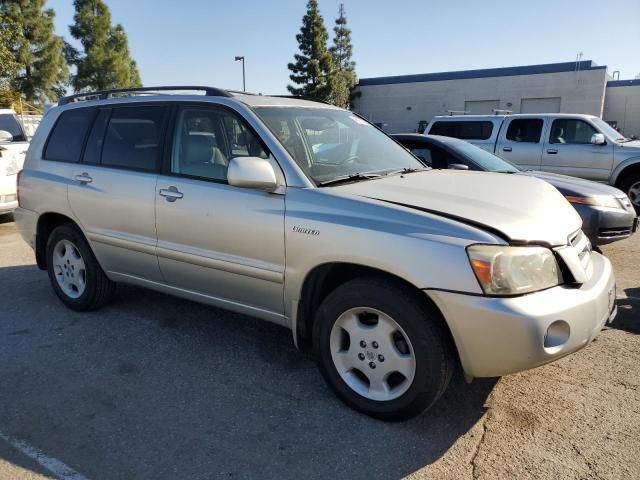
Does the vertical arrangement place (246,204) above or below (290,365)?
above

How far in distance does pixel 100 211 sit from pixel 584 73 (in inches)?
1576

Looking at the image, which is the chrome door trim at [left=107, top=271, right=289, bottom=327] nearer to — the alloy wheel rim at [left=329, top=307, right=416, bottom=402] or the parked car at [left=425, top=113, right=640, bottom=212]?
the alloy wheel rim at [left=329, top=307, right=416, bottom=402]

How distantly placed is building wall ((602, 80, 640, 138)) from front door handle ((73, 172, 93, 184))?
40244 millimetres

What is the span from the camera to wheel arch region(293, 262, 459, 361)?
288 cm

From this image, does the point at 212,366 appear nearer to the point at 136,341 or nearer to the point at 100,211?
the point at 136,341

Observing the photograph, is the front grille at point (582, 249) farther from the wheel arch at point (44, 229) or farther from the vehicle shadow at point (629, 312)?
the wheel arch at point (44, 229)

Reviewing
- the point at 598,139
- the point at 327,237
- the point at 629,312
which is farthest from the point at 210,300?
the point at 598,139

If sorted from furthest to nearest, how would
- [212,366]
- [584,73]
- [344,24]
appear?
[344,24] < [584,73] < [212,366]

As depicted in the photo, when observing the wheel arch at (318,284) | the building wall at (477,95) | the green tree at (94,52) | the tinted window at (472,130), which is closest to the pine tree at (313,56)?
the building wall at (477,95)

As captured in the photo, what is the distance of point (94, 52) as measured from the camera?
38.2 meters

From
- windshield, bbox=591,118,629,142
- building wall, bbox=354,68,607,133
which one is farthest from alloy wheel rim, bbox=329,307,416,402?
building wall, bbox=354,68,607,133

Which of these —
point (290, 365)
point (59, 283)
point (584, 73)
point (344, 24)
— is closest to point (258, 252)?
point (290, 365)

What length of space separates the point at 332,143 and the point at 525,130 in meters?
7.33

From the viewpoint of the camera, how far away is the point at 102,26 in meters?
38.8
